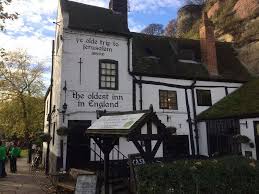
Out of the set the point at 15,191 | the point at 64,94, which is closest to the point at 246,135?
the point at 64,94

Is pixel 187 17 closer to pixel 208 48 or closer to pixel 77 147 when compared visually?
pixel 208 48

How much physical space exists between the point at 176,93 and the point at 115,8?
7449 millimetres

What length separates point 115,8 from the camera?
19.3 meters

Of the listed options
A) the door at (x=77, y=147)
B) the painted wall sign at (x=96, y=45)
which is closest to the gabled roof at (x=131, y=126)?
the door at (x=77, y=147)

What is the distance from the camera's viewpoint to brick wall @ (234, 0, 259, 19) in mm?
23536

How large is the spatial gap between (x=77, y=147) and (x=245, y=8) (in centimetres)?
1982

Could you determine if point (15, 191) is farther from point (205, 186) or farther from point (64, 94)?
point (205, 186)

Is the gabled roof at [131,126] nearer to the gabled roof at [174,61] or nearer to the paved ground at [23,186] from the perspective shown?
the paved ground at [23,186]

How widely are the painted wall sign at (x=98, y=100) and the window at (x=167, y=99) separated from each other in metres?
2.29

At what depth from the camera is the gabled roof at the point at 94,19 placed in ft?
52.7

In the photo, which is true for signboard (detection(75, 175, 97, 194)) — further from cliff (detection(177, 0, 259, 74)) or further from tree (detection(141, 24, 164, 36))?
tree (detection(141, 24, 164, 36))

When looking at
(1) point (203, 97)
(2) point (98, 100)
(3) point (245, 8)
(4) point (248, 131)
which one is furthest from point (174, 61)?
(3) point (245, 8)

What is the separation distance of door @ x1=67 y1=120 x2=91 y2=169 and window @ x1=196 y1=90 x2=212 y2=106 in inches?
324

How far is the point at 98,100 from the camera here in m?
15.5
